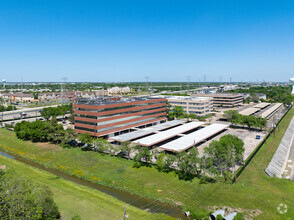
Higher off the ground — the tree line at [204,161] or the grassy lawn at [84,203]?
the tree line at [204,161]

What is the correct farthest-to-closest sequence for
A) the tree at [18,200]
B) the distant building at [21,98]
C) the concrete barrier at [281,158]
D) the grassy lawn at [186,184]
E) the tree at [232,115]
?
the distant building at [21,98] < the tree at [232,115] < the concrete barrier at [281,158] < the grassy lawn at [186,184] < the tree at [18,200]

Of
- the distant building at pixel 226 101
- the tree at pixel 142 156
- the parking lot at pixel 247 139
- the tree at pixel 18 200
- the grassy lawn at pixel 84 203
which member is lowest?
the grassy lawn at pixel 84 203

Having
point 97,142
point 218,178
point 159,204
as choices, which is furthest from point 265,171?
point 97,142

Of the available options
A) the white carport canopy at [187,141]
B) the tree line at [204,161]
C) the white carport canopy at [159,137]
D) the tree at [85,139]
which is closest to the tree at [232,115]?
the white carport canopy at [187,141]

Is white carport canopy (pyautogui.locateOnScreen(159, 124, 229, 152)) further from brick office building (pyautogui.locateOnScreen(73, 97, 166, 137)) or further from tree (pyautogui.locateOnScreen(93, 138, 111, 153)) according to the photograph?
brick office building (pyautogui.locateOnScreen(73, 97, 166, 137))

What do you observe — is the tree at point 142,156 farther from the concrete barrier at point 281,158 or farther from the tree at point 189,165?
the concrete barrier at point 281,158

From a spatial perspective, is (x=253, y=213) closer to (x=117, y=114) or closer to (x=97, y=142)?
(x=97, y=142)
